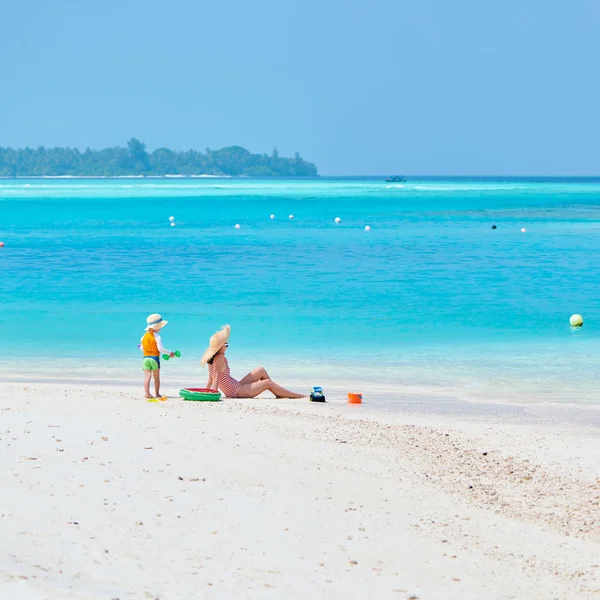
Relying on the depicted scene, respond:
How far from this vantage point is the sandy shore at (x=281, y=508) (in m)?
5.82

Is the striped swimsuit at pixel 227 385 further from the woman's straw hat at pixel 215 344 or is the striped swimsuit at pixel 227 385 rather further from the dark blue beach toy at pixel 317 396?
the dark blue beach toy at pixel 317 396

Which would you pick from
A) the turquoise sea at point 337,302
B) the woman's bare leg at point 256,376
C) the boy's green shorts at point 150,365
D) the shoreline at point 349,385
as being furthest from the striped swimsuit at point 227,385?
the turquoise sea at point 337,302

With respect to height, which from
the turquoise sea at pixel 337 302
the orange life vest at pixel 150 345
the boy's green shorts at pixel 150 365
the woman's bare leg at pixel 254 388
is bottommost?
the turquoise sea at pixel 337 302

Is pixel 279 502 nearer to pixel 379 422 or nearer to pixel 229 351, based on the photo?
pixel 379 422

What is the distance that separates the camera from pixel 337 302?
27359 millimetres

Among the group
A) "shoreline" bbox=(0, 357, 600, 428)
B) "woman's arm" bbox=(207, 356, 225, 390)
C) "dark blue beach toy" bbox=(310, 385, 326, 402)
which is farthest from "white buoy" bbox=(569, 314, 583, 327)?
"woman's arm" bbox=(207, 356, 225, 390)

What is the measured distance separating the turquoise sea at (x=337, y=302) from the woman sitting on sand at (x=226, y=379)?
2.67 metres

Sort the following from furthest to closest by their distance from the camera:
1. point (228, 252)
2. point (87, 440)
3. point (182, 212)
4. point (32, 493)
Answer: point (182, 212)
point (228, 252)
point (87, 440)
point (32, 493)

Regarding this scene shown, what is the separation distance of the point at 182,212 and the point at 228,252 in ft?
155

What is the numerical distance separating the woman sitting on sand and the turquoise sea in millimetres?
2675

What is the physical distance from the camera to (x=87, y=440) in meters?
8.70

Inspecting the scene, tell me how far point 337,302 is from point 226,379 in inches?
582

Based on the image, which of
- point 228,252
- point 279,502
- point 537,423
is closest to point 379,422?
point 537,423

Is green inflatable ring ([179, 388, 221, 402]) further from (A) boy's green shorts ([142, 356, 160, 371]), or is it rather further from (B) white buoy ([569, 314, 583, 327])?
(B) white buoy ([569, 314, 583, 327])
